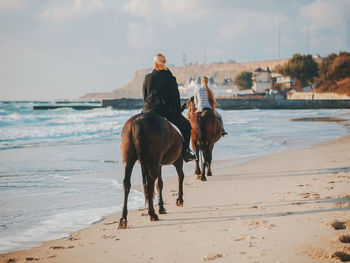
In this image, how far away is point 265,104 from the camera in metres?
78.2

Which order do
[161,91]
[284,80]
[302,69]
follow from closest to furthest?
[161,91] < [302,69] < [284,80]

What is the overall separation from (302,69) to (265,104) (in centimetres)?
3232

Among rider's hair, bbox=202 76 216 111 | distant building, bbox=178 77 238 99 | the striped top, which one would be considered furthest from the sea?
distant building, bbox=178 77 238 99

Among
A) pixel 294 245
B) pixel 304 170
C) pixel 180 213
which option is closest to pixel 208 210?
pixel 180 213

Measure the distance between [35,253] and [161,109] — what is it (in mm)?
2789

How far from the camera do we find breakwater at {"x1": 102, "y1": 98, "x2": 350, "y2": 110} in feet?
218

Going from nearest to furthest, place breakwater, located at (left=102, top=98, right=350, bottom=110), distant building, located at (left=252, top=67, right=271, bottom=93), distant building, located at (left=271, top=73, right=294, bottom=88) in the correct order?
breakwater, located at (left=102, top=98, right=350, bottom=110), distant building, located at (left=271, top=73, right=294, bottom=88), distant building, located at (left=252, top=67, right=271, bottom=93)

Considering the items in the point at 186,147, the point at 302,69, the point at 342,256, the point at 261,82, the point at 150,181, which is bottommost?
the point at 342,256

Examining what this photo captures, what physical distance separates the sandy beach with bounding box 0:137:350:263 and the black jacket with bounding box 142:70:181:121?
5.43 feet

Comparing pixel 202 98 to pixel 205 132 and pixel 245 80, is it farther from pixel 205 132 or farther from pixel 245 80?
pixel 245 80

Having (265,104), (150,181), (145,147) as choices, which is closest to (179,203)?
(150,181)

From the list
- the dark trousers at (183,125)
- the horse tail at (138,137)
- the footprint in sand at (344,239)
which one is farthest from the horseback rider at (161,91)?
the footprint in sand at (344,239)

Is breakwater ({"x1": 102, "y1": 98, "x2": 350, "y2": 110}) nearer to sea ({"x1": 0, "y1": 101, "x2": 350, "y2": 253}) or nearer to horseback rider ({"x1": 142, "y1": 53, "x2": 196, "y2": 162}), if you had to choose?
sea ({"x1": 0, "y1": 101, "x2": 350, "y2": 253})

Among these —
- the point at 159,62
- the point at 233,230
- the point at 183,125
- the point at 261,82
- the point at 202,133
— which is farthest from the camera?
the point at 261,82
